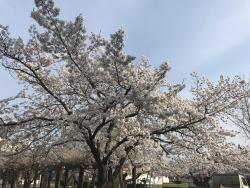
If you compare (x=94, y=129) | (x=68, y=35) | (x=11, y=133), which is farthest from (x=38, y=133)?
(x=68, y=35)

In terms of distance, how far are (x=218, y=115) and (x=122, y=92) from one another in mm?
4584

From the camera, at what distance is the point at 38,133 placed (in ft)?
53.1

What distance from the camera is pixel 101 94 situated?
15758 millimetres

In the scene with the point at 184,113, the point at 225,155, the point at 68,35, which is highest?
the point at 68,35

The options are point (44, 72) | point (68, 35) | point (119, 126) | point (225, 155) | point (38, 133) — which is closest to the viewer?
point (68, 35)

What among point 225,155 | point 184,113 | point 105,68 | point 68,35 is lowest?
point 225,155

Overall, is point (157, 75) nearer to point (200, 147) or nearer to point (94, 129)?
point (94, 129)

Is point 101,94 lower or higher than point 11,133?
higher

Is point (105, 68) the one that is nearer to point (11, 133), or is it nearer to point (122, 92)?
point (122, 92)

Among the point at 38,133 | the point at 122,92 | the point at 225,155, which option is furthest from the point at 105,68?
the point at 225,155

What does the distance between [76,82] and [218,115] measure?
6.31 metres

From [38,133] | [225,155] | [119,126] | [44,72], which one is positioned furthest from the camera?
[225,155]

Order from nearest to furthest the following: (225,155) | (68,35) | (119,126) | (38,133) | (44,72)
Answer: (68,35), (119,126), (44,72), (38,133), (225,155)

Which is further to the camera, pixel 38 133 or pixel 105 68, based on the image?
pixel 38 133
